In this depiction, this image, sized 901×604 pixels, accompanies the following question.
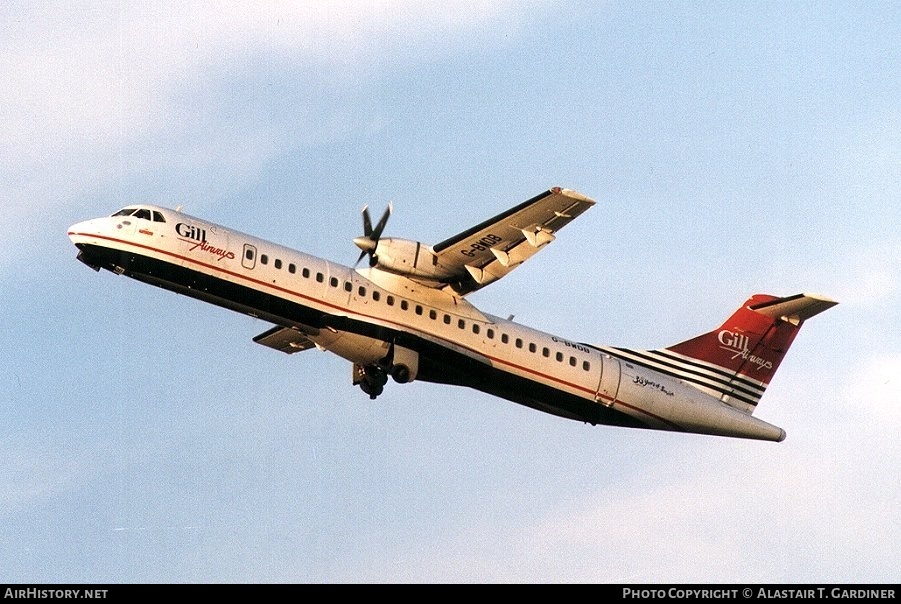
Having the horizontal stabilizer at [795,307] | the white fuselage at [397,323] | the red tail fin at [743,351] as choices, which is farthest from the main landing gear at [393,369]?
the horizontal stabilizer at [795,307]

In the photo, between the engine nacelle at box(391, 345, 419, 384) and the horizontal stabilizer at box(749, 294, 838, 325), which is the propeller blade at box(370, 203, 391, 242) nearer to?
the engine nacelle at box(391, 345, 419, 384)

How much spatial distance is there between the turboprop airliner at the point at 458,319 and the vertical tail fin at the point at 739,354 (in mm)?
38

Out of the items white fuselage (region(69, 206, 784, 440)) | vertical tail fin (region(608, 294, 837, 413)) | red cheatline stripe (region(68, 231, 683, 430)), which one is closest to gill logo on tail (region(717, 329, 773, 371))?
vertical tail fin (region(608, 294, 837, 413))

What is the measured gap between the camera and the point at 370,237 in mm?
31812

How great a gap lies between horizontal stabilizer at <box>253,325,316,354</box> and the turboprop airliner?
83 millimetres

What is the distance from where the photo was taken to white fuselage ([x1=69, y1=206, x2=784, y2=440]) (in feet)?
100

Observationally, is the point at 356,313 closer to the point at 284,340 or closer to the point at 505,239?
the point at 505,239

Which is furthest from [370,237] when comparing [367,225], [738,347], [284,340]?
[738,347]

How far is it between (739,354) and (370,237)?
11.1 metres

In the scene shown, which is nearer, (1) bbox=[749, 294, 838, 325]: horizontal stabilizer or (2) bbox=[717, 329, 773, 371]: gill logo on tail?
(1) bbox=[749, 294, 838, 325]: horizontal stabilizer

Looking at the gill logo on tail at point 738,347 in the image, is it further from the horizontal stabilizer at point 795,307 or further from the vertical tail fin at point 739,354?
the horizontal stabilizer at point 795,307
